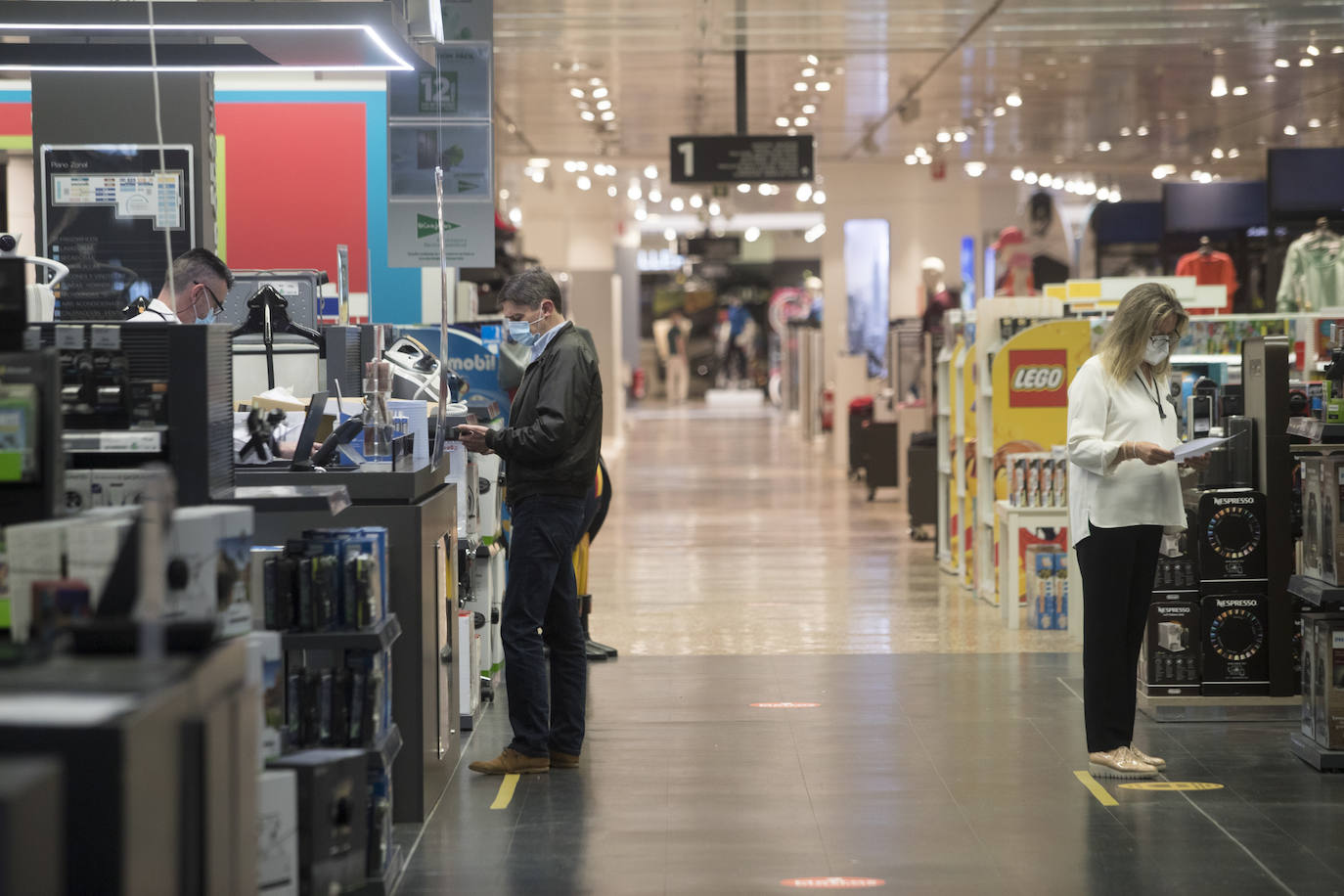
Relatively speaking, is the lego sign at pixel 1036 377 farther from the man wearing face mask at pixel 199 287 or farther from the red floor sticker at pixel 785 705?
the man wearing face mask at pixel 199 287

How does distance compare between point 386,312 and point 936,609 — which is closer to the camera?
point 936,609

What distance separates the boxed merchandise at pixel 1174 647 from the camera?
19.5 ft

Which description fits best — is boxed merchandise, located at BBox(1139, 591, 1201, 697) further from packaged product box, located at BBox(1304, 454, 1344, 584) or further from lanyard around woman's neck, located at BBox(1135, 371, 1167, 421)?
lanyard around woman's neck, located at BBox(1135, 371, 1167, 421)

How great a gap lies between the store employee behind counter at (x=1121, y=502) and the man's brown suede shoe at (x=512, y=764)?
182cm

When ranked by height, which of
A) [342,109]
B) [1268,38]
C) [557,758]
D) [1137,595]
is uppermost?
[1268,38]

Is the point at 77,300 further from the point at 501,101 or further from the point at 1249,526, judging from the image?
the point at 501,101

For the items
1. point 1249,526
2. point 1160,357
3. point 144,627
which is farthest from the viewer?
point 1249,526

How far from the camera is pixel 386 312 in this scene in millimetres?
10125

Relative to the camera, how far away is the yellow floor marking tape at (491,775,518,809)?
481 cm

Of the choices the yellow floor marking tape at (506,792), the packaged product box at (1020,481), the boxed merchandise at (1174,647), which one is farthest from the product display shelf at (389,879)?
the packaged product box at (1020,481)

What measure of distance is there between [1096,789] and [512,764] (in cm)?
189

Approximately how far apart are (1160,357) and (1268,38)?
8.75 metres

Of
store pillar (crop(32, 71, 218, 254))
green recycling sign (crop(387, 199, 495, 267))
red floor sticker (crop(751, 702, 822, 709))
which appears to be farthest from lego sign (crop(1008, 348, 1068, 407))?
store pillar (crop(32, 71, 218, 254))

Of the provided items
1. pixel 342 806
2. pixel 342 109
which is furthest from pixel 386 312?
pixel 342 806
